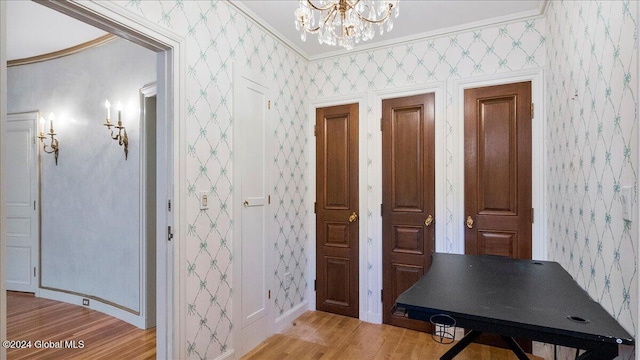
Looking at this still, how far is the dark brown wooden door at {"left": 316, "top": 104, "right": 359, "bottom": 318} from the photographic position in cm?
311

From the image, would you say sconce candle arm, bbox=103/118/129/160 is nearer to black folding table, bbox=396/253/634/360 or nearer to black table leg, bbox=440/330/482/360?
black folding table, bbox=396/253/634/360

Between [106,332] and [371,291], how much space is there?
236 cm

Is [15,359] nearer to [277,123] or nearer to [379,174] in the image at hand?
[277,123]

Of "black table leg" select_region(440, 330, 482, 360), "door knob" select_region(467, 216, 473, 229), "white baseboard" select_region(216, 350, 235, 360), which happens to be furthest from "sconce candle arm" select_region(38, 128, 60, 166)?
"door knob" select_region(467, 216, 473, 229)

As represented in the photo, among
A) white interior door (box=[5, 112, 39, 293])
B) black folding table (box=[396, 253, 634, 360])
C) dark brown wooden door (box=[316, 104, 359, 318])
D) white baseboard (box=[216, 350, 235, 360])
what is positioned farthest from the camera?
white interior door (box=[5, 112, 39, 293])

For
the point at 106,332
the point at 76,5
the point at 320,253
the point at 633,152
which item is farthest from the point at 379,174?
the point at 106,332

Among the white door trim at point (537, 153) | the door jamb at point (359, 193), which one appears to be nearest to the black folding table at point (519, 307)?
the white door trim at point (537, 153)

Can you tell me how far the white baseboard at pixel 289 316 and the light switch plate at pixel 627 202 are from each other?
252 cm

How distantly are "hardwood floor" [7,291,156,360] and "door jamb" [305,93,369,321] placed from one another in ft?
5.08

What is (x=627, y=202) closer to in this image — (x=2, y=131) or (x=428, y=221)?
(x=428, y=221)

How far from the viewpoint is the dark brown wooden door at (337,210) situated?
3107 millimetres

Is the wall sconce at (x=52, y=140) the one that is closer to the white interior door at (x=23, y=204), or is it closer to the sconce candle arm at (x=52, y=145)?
the sconce candle arm at (x=52, y=145)

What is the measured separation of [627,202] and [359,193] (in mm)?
2110

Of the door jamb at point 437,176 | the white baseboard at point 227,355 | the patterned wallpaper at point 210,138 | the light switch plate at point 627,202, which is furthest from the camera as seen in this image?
the door jamb at point 437,176
